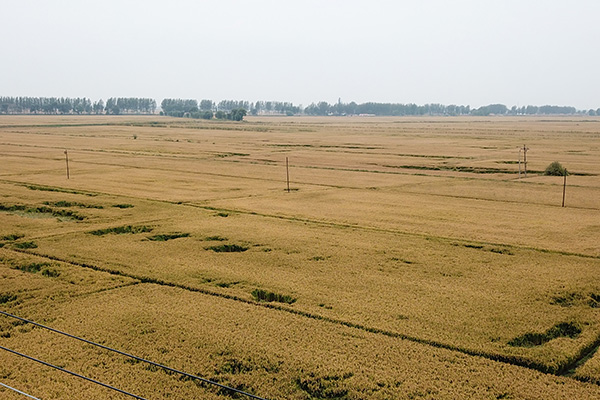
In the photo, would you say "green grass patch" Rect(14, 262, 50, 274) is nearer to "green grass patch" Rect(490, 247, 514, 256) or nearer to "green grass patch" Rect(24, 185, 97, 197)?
"green grass patch" Rect(490, 247, 514, 256)

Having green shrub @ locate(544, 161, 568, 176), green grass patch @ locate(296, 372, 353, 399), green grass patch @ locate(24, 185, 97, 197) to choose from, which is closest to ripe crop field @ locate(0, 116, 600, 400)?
green grass patch @ locate(296, 372, 353, 399)

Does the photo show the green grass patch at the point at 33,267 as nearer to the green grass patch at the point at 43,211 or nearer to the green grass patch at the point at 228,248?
the green grass patch at the point at 228,248

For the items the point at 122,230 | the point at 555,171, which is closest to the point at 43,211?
the point at 122,230

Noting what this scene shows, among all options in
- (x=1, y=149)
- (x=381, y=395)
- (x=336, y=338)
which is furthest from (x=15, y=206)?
(x=1, y=149)

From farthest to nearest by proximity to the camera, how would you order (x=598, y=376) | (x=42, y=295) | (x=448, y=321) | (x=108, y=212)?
(x=108, y=212)
(x=42, y=295)
(x=448, y=321)
(x=598, y=376)

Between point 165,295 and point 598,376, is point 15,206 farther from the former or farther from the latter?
point 598,376

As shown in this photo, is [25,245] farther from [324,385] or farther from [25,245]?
[324,385]
